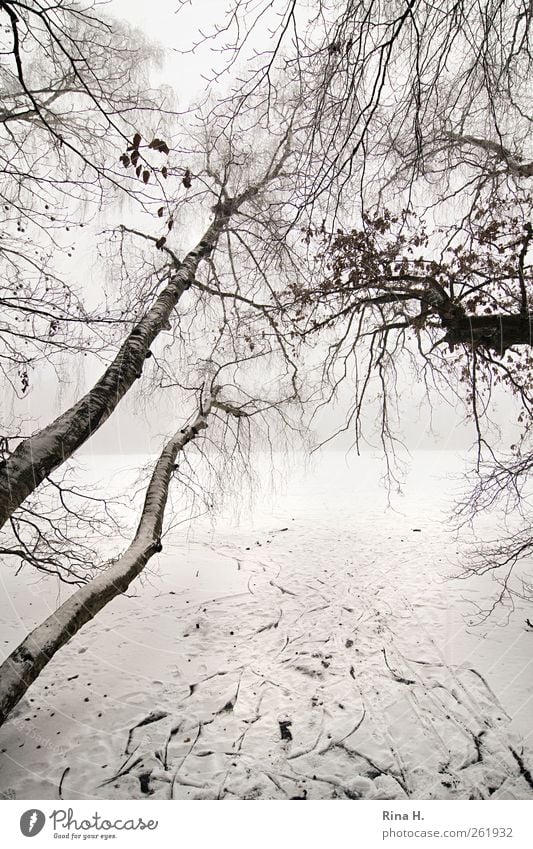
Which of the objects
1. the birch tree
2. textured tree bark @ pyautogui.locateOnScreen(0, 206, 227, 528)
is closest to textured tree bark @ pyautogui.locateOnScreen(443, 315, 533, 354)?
textured tree bark @ pyautogui.locateOnScreen(0, 206, 227, 528)

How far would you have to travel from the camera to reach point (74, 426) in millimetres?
1790

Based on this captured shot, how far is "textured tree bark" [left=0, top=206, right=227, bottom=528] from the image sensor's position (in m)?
1.61

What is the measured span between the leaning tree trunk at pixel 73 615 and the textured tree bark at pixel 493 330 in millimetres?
2157

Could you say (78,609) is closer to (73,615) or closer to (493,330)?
(73,615)

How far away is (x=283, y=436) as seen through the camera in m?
3.82

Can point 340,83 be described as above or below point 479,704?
above

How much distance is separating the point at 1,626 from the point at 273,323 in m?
3.90

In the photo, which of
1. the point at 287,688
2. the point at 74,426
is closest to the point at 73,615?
the point at 74,426

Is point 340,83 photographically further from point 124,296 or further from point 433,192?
point 124,296

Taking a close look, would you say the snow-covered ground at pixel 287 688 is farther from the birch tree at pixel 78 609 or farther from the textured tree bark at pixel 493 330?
the textured tree bark at pixel 493 330

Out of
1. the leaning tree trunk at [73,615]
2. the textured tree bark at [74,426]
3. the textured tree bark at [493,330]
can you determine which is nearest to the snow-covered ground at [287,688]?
the leaning tree trunk at [73,615]

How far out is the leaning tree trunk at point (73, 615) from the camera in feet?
5.65

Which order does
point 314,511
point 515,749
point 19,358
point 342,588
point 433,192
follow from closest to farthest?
1. point 515,749
2. point 19,358
3. point 433,192
4. point 342,588
5. point 314,511

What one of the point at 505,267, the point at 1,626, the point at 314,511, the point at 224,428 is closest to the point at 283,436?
the point at 224,428
